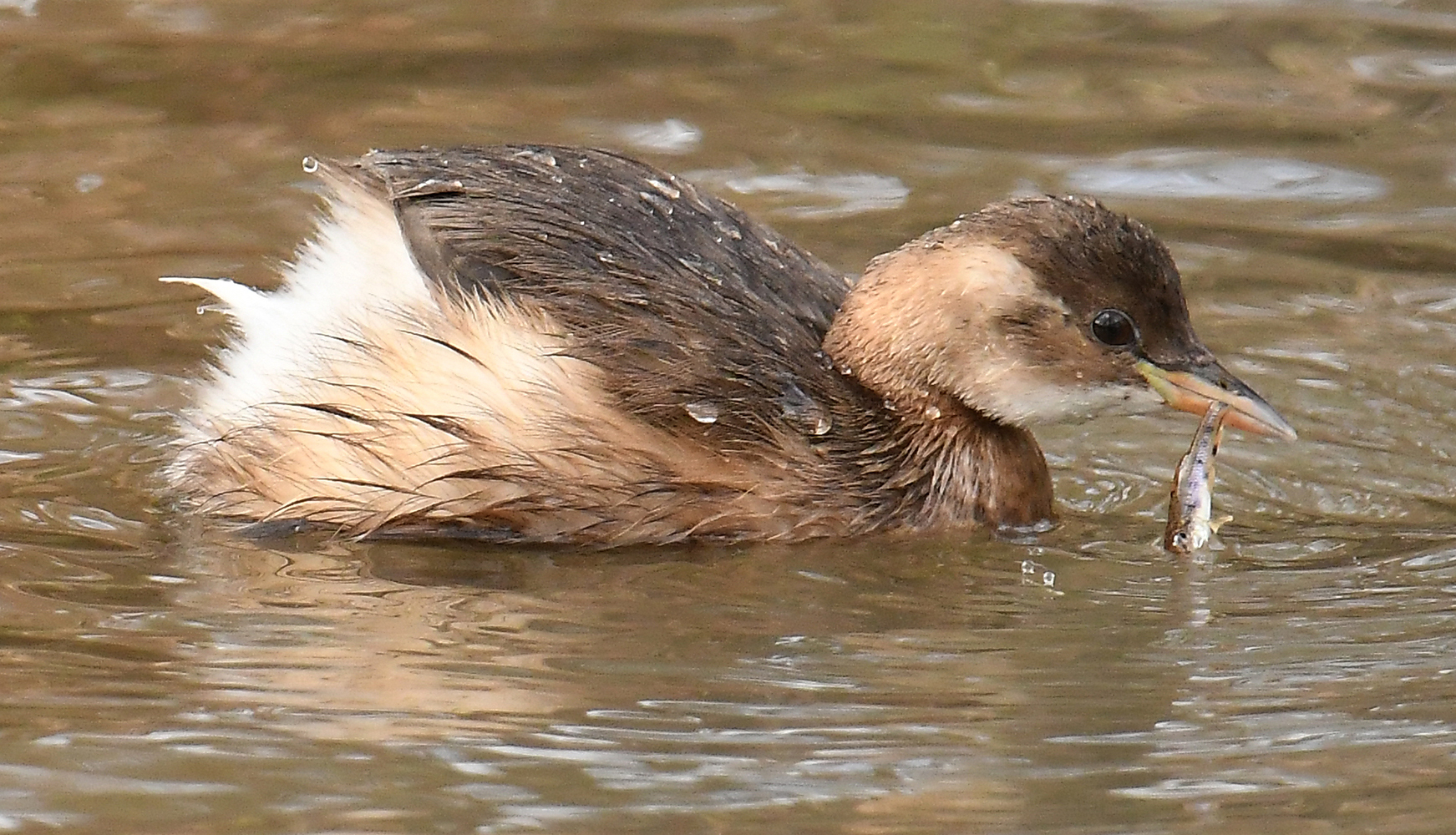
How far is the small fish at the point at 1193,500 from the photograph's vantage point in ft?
18.0

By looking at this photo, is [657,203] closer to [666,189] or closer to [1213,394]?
[666,189]

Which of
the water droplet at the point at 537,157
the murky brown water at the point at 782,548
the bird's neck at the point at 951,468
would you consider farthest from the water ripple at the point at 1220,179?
the water droplet at the point at 537,157

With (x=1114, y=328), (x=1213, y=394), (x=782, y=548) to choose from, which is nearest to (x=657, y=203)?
(x=782, y=548)

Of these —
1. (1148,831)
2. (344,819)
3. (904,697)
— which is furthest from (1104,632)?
(344,819)

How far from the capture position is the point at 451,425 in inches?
210

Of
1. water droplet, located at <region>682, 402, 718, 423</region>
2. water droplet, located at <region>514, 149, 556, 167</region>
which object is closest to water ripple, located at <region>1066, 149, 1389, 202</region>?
water droplet, located at <region>514, 149, 556, 167</region>

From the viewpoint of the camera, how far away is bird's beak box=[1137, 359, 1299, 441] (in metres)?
5.56

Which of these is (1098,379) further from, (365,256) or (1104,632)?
(365,256)

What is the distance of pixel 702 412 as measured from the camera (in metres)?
5.36

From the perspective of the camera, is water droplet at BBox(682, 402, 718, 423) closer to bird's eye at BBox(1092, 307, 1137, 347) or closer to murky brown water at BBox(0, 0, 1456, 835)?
murky brown water at BBox(0, 0, 1456, 835)

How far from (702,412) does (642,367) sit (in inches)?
6.5

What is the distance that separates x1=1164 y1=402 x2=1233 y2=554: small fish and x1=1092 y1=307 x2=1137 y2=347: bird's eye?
0.92 ft

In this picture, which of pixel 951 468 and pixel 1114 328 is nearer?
pixel 1114 328

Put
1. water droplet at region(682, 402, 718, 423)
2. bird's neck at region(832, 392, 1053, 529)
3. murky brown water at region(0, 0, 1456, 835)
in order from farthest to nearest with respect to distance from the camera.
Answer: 1. bird's neck at region(832, 392, 1053, 529)
2. water droplet at region(682, 402, 718, 423)
3. murky brown water at region(0, 0, 1456, 835)
